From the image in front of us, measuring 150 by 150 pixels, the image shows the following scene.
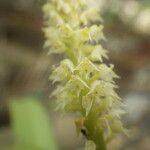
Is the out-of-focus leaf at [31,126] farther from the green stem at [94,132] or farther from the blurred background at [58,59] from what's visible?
the blurred background at [58,59]

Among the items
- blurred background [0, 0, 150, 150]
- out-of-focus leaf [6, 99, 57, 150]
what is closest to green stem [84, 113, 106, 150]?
out-of-focus leaf [6, 99, 57, 150]

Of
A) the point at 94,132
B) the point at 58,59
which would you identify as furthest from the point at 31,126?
the point at 58,59

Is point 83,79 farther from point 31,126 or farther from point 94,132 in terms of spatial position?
point 31,126

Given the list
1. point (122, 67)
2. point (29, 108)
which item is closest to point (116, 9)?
point (122, 67)

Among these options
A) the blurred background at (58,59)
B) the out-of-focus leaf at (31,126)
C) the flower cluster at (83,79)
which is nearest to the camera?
the flower cluster at (83,79)

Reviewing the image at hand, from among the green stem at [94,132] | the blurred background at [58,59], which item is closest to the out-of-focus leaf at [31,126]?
the green stem at [94,132]

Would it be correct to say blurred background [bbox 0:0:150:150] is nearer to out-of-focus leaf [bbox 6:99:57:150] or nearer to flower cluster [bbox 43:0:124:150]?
out-of-focus leaf [bbox 6:99:57:150]
